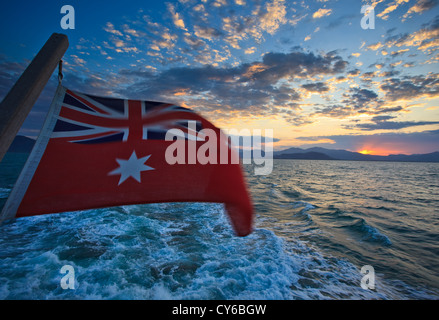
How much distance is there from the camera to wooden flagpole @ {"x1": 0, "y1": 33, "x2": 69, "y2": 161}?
73.1 inches

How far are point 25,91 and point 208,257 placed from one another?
21.3 feet

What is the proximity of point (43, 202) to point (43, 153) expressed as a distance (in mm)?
684

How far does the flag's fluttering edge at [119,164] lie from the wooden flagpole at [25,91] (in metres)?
0.68

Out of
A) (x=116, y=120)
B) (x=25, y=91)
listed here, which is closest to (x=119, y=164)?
(x=116, y=120)

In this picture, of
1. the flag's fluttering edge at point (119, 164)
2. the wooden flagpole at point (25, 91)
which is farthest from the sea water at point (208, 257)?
the wooden flagpole at point (25, 91)

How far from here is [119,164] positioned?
3111mm

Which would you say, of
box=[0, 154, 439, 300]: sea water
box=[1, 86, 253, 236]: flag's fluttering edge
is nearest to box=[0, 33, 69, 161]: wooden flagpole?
box=[1, 86, 253, 236]: flag's fluttering edge

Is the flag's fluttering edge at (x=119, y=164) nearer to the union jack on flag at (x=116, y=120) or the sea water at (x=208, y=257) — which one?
the union jack on flag at (x=116, y=120)

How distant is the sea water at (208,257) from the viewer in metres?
5.14

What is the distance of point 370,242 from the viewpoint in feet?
29.3

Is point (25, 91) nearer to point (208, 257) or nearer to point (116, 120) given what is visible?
point (116, 120)
